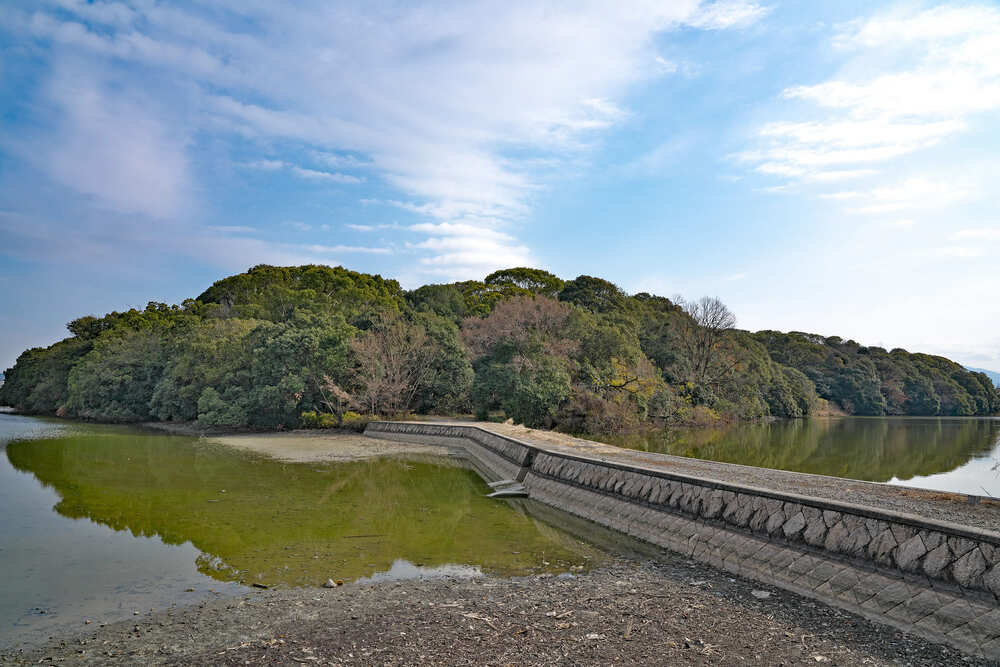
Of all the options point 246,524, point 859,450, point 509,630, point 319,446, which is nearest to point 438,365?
point 319,446

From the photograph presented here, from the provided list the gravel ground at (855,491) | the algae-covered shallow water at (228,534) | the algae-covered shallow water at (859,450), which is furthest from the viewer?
the algae-covered shallow water at (859,450)

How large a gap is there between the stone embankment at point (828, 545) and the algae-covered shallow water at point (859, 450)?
8.57 meters

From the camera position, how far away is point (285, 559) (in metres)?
9.19

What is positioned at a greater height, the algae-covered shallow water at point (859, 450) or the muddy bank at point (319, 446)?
the muddy bank at point (319, 446)

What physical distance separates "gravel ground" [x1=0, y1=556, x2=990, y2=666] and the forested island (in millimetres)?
23534

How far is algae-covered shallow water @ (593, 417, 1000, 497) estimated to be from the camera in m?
19.0

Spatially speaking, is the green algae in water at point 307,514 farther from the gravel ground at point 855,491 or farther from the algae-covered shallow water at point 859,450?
the algae-covered shallow water at point 859,450

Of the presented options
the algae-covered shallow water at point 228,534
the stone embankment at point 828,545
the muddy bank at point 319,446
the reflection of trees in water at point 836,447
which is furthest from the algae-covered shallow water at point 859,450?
the algae-covered shallow water at point 228,534

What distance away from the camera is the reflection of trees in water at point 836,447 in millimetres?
21000

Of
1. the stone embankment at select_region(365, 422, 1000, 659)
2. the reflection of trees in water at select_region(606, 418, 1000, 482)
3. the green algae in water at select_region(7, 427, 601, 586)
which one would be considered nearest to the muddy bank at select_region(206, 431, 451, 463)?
the green algae in water at select_region(7, 427, 601, 586)

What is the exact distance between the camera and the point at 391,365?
110 ft

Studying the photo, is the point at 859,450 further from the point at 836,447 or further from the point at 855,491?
the point at 855,491

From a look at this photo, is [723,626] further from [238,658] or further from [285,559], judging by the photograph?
[285,559]

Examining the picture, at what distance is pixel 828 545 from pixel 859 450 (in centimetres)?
2243
